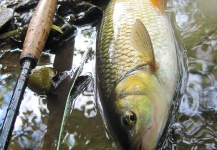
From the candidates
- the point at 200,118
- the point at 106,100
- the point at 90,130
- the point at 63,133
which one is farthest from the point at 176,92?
the point at 63,133

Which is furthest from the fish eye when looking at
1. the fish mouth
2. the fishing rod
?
the fishing rod

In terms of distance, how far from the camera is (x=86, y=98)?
286 centimetres

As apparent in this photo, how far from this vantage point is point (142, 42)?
265cm

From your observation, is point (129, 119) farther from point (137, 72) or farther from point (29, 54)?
point (29, 54)

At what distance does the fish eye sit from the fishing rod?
0.75m

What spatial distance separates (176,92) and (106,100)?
62 centimetres

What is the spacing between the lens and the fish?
7.07 feet

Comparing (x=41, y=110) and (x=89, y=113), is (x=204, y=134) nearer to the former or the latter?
(x=89, y=113)

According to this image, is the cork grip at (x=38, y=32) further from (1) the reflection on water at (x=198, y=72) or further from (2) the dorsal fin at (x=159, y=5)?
(1) the reflection on water at (x=198, y=72)

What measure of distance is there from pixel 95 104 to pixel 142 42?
0.69m

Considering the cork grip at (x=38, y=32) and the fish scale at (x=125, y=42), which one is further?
the cork grip at (x=38, y=32)

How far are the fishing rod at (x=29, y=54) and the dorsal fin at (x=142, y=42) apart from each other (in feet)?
2.80

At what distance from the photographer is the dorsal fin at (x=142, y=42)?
2559 millimetres

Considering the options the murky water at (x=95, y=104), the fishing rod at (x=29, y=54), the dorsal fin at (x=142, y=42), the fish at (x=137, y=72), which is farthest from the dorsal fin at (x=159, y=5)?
the fishing rod at (x=29, y=54)
